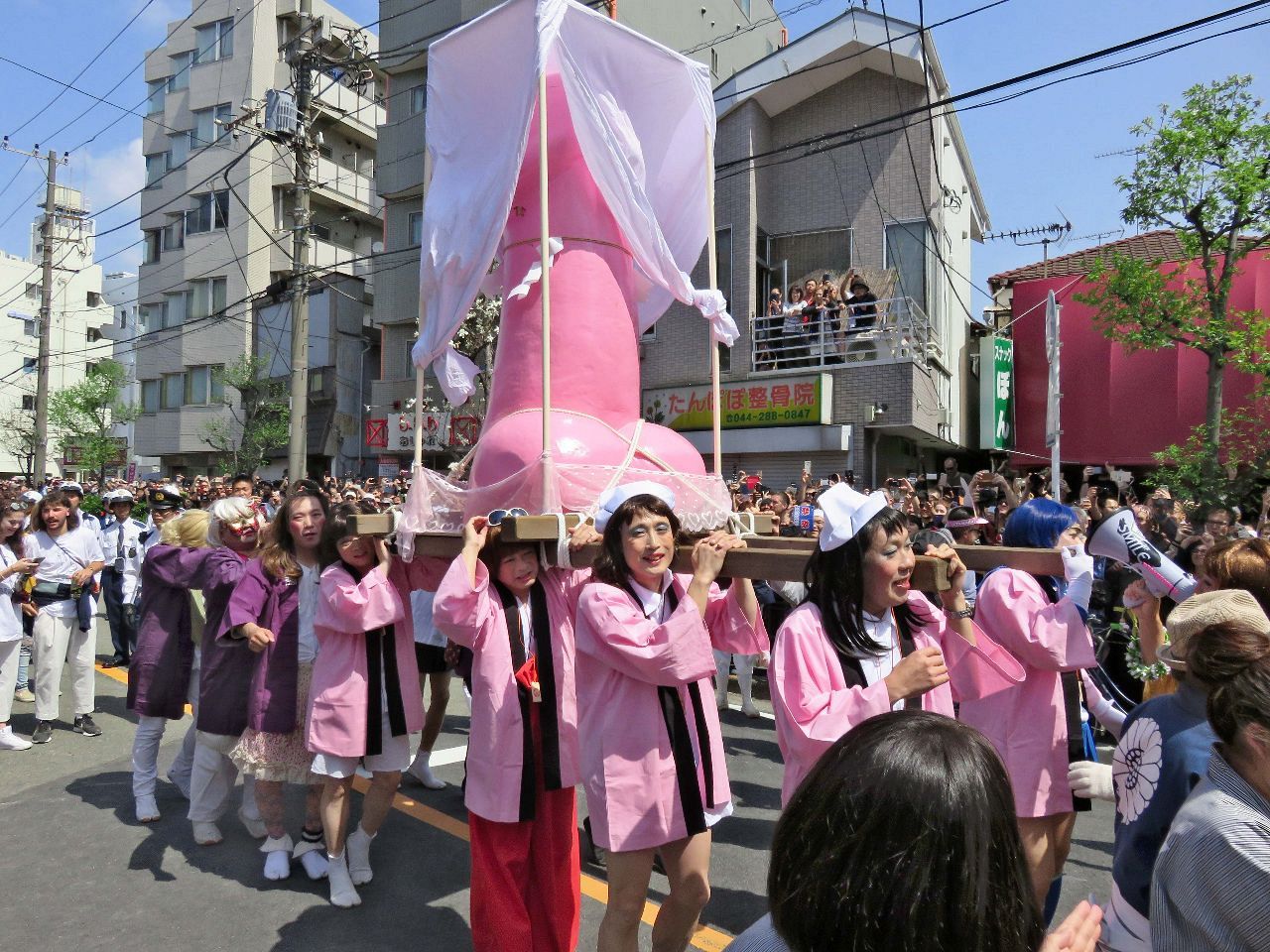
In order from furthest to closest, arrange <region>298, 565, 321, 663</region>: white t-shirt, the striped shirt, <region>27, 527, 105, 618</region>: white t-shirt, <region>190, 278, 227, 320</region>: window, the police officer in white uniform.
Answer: <region>190, 278, 227, 320</region>: window
the police officer in white uniform
<region>27, 527, 105, 618</region>: white t-shirt
<region>298, 565, 321, 663</region>: white t-shirt
the striped shirt

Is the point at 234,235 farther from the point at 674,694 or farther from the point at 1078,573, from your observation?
the point at 1078,573

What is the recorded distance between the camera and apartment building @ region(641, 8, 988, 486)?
1389 cm

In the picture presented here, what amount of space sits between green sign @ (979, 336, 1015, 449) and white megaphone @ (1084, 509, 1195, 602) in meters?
14.1

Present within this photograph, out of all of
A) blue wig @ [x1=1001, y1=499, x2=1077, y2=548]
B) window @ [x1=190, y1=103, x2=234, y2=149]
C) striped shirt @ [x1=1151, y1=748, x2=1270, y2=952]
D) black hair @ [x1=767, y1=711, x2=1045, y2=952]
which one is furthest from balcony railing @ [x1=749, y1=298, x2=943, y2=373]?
window @ [x1=190, y1=103, x2=234, y2=149]

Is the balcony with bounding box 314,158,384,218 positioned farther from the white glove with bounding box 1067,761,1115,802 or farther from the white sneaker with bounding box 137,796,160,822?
the white glove with bounding box 1067,761,1115,802

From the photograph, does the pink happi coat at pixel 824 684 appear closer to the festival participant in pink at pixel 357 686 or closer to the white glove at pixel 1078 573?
Result: the white glove at pixel 1078 573

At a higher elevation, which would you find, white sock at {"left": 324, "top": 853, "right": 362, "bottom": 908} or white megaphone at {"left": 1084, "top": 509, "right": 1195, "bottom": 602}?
white megaphone at {"left": 1084, "top": 509, "right": 1195, "bottom": 602}

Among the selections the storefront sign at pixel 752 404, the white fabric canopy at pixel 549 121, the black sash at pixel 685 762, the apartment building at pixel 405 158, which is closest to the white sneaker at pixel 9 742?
the white fabric canopy at pixel 549 121

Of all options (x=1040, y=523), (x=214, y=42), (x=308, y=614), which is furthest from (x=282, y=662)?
(x=214, y=42)

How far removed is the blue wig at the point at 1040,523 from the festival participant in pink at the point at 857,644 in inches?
23.2

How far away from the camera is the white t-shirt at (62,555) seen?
6.25 m

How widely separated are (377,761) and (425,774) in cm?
162

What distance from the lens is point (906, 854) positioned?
937mm

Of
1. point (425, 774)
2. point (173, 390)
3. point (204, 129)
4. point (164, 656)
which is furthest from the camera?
point (173, 390)
